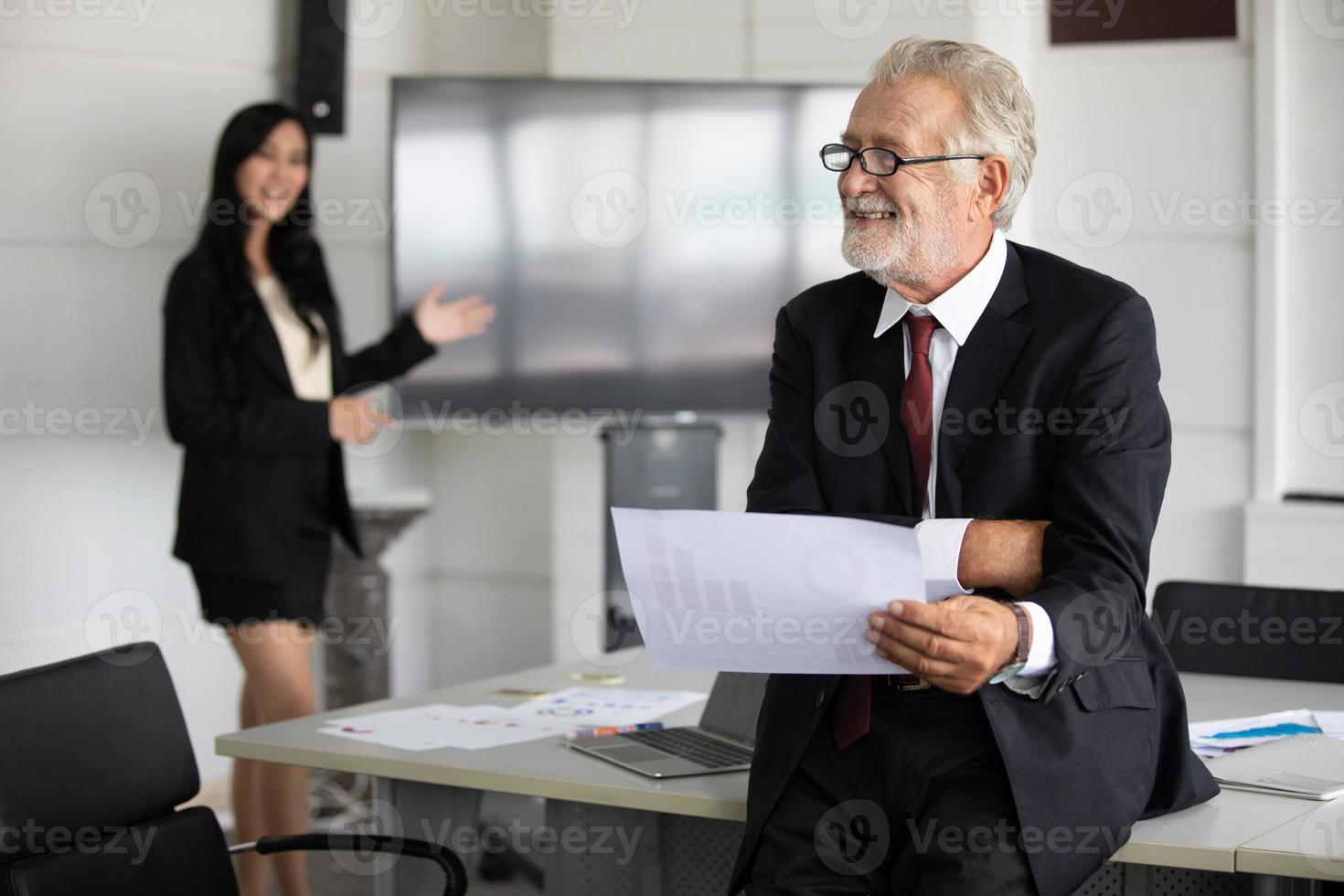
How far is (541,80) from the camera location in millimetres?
4789

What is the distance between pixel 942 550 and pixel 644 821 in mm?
679

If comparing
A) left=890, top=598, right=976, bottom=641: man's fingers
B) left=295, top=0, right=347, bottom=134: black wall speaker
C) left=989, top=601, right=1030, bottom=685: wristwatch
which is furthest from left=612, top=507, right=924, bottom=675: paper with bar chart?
left=295, top=0, right=347, bottom=134: black wall speaker

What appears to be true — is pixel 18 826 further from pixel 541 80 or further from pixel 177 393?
pixel 541 80

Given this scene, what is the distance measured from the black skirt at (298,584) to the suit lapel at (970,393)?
209cm

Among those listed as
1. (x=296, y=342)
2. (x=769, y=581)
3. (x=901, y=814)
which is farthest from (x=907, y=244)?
(x=296, y=342)

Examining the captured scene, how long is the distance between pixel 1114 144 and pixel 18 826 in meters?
4.04

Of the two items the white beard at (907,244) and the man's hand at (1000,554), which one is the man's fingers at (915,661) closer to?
the man's hand at (1000,554)

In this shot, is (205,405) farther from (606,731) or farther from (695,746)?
(695,746)

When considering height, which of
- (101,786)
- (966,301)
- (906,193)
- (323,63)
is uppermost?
(323,63)

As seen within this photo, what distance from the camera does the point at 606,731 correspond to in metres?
2.52

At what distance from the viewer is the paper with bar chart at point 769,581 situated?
1.83 meters

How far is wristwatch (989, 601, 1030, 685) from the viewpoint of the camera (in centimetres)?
183

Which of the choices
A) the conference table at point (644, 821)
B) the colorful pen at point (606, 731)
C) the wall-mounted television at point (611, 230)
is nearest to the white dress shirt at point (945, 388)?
the conference table at point (644, 821)

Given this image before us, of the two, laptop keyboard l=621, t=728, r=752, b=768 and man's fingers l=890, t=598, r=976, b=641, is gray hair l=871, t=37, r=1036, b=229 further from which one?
laptop keyboard l=621, t=728, r=752, b=768
